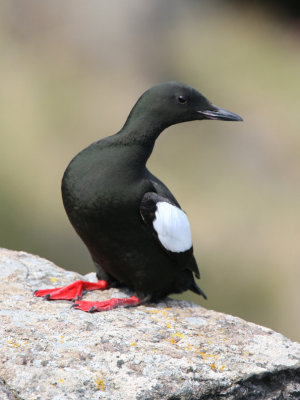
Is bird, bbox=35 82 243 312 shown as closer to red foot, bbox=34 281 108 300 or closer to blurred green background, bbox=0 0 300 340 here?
red foot, bbox=34 281 108 300

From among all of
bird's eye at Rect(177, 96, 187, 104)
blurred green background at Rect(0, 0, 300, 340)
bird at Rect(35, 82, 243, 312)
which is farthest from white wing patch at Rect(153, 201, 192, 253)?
blurred green background at Rect(0, 0, 300, 340)

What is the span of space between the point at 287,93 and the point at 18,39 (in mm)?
5055

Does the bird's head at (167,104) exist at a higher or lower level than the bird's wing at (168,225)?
higher

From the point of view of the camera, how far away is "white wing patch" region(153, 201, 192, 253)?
14.8 feet

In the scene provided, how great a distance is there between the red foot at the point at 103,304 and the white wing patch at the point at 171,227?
1.46ft

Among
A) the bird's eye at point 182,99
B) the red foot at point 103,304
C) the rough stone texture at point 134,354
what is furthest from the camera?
the bird's eye at point 182,99

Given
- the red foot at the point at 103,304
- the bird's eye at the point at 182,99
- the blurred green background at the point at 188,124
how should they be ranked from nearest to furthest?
the red foot at the point at 103,304
the bird's eye at the point at 182,99
the blurred green background at the point at 188,124

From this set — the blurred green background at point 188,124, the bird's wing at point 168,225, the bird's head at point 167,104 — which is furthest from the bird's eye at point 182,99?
the blurred green background at point 188,124

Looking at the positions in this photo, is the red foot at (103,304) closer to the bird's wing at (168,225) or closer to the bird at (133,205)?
the bird at (133,205)

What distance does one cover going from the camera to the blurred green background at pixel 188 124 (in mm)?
9219

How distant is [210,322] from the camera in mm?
4531

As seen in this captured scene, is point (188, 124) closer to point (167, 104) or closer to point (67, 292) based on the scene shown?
point (167, 104)

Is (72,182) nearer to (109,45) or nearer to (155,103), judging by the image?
(155,103)

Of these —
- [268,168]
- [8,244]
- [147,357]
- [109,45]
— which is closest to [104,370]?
[147,357]
